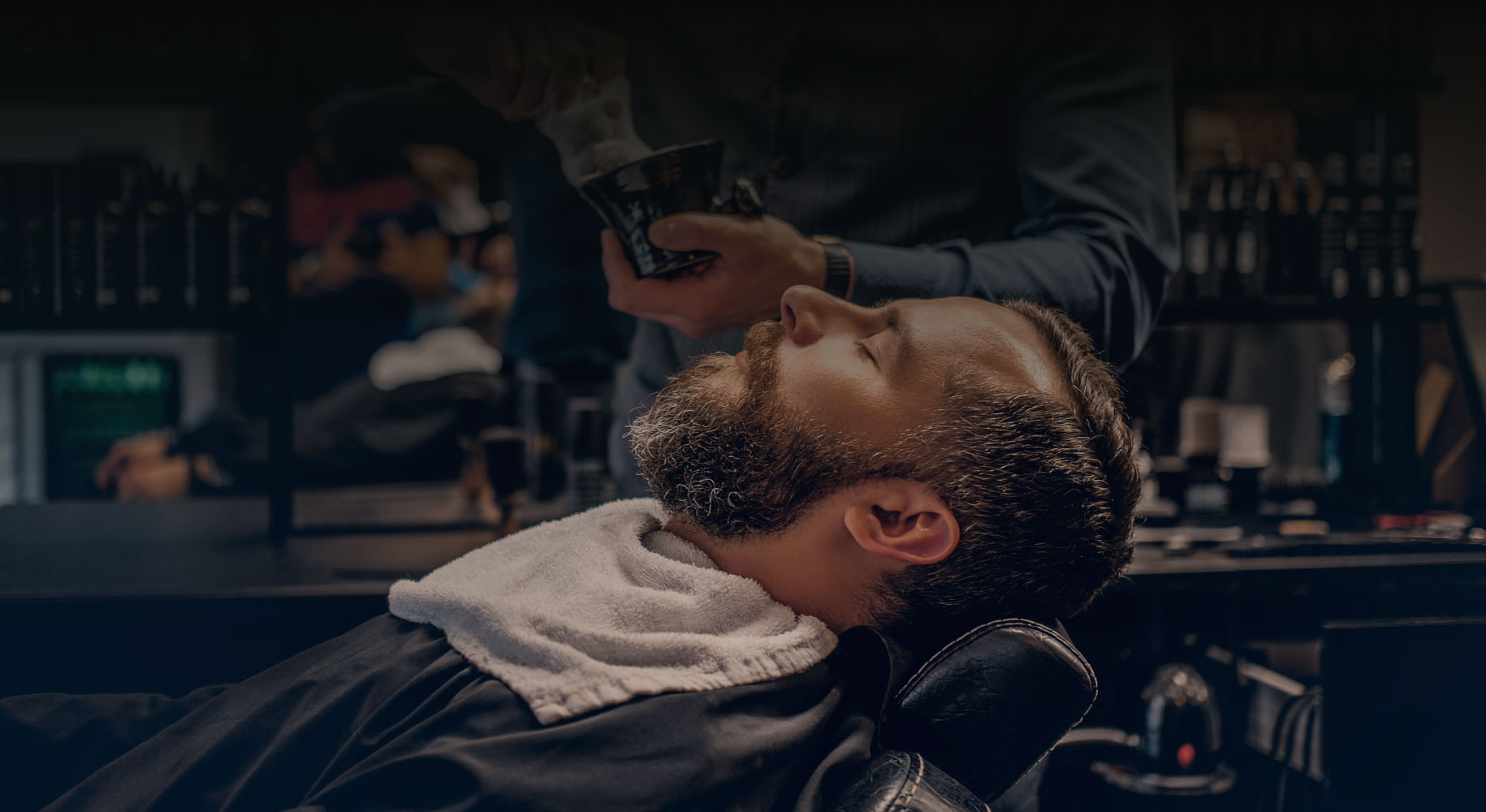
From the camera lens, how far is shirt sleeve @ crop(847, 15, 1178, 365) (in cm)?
113

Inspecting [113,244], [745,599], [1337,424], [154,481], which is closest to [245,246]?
[113,244]

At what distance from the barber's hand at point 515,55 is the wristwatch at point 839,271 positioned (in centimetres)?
35

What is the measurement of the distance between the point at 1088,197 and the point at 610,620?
0.81 meters

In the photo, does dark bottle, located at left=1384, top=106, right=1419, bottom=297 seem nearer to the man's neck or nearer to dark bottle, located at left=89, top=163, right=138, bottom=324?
the man's neck

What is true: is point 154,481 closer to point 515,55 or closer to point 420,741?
point 515,55

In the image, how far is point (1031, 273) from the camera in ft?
3.70

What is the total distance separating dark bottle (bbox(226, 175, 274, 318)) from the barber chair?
1665mm

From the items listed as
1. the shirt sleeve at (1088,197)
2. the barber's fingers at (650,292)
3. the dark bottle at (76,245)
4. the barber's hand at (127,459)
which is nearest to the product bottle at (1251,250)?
the shirt sleeve at (1088,197)

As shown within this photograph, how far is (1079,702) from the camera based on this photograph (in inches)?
31.6

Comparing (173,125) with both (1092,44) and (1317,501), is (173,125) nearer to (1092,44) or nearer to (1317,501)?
(1092,44)

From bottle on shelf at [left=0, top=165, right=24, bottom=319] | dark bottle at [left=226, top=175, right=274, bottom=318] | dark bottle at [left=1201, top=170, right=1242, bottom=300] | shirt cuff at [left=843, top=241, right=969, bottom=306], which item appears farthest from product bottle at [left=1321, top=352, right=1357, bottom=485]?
bottle on shelf at [left=0, top=165, right=24, bottom=319]

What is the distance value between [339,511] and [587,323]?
81cm

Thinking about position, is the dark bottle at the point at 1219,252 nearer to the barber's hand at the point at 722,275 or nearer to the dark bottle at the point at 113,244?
the barber's hand at the point at 722,275

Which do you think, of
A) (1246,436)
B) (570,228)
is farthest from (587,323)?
(1246,436)
